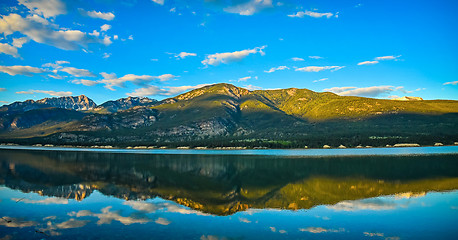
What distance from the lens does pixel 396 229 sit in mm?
23641

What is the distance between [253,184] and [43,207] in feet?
97.9

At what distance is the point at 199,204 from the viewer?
33.8 m

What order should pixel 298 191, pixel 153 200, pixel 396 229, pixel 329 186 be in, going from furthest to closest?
pixel 329 186, pixel 298 191, pixel 153 200, pixel 396 229

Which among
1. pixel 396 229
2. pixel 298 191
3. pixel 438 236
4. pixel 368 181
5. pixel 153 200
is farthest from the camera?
pixel 368 181

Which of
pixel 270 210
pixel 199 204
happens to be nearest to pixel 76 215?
pixel 199 204

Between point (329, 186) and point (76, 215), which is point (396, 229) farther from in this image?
point (76, 215)

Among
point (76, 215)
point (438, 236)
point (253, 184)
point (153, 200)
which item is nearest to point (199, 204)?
point (153, 200)

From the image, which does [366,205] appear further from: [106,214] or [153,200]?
[106,214]

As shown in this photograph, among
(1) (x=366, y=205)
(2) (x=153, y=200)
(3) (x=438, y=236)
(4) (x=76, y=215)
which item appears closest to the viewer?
(3) (x=438, y=236)

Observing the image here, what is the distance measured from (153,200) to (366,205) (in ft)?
82.2

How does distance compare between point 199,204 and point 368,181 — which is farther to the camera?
point 368,181

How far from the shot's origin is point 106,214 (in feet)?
95.7

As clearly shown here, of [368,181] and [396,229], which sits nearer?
[396,229]

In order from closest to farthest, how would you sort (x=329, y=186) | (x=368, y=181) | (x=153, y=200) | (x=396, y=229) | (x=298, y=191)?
(x=396, y=229), (x=153, y=200), (x=298, y=191), (x=329, y=186), (x=368, y=181)
